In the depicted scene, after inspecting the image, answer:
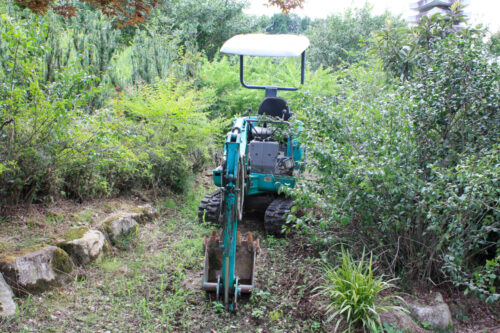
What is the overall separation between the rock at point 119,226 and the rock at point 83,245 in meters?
0.24

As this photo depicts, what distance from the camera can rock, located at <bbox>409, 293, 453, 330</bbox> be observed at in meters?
3.30

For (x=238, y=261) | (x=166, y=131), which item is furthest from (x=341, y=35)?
(x=238, y=261)

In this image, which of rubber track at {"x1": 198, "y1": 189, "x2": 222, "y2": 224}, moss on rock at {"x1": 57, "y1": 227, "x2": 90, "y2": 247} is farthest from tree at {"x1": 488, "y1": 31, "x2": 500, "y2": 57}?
moss on rock at {"x1": 57, "y1": 227, "x2": 90, "y2": 247}

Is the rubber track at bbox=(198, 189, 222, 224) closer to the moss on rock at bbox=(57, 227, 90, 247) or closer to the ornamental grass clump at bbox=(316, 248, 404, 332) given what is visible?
the moss on rock at bbox=(57, 227, 90, 247)

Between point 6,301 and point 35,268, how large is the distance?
0.43 m

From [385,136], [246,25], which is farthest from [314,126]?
[246,25]

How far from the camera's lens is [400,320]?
10.6ft

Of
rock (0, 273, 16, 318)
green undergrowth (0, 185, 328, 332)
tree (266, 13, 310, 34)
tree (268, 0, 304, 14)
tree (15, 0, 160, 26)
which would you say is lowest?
green undergrowth (0, 185, 328, 332)

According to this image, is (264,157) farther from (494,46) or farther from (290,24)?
(290,24)

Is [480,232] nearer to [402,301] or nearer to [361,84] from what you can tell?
[402,301]

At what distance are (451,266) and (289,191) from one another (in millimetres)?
1460

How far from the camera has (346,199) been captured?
144 inches

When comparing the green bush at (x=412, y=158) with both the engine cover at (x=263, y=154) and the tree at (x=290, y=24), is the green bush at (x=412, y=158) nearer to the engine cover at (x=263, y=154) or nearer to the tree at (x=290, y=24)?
the engine cover at (x=263, y=154)

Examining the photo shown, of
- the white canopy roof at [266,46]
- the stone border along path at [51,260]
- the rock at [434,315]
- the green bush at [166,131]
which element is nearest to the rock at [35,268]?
the stone border along path at [51,260]
